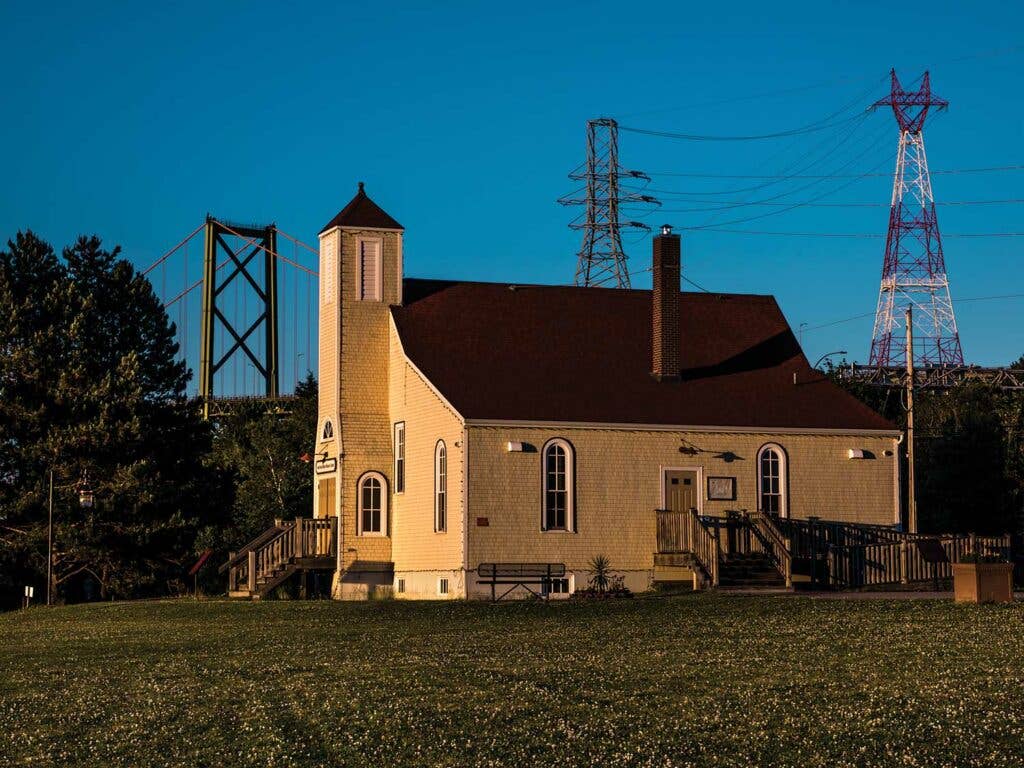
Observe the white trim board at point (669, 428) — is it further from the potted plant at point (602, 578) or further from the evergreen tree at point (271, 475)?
the evergreen tree at point (271, 475)

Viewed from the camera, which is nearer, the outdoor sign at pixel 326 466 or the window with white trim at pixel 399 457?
the window with white trim at pixel 399 457

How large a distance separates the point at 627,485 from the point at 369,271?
1007cm

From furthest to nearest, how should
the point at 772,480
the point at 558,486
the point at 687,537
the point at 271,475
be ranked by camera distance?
1. the point at 271,475
2. the point at 772,480
3. the point at 558,486
4. the point at 687,537

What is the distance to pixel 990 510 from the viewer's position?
59656 millimetres

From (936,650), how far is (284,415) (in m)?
76.1

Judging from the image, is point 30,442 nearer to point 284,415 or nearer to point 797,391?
point 797,391

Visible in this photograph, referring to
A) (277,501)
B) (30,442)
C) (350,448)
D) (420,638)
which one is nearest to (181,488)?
(30,442)

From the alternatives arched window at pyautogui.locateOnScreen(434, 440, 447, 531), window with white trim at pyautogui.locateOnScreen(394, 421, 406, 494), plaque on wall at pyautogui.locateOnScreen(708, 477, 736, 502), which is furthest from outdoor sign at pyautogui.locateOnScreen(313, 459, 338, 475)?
plaque on wall at pyautogui.locateOnScreen(708, 477, 736, 502)

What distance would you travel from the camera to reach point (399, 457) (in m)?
46.1

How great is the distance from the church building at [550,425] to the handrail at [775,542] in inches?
81.5

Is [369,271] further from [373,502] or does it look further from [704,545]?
[704,545]

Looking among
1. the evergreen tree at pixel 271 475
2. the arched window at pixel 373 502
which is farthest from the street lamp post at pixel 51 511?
the evergreen tree at pixel 271 475

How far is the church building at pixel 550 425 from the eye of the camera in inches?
1658

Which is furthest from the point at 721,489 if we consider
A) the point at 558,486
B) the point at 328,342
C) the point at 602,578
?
the point at 328,342
